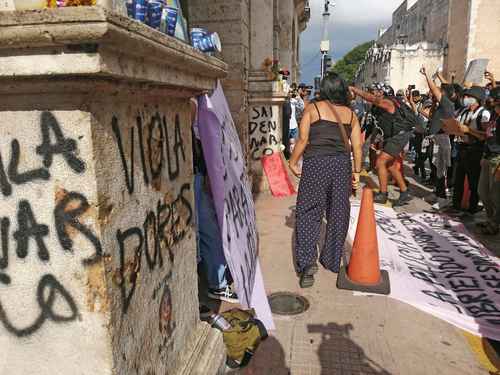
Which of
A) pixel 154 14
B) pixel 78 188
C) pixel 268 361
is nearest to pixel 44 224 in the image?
pixel 78 188

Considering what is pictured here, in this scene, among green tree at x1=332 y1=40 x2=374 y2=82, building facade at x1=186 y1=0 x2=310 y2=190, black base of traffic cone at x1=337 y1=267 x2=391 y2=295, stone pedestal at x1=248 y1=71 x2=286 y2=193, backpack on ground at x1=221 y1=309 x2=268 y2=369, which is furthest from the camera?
green tree at x1=332 y1=40 x2=374 y2=82

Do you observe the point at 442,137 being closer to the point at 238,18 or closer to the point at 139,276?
the point at 238,18

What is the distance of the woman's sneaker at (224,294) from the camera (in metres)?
3.30

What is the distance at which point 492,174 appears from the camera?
489 centimetres

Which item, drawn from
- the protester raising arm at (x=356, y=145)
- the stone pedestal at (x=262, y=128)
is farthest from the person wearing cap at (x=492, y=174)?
the stone pedestal at (x=262, y=128)

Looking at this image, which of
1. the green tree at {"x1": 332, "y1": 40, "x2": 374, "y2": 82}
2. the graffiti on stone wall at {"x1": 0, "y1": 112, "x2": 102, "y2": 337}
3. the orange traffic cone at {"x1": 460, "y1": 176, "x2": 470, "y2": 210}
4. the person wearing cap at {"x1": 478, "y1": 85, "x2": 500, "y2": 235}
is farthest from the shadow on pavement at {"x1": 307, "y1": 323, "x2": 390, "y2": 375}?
the green tree at {"x1": 332, "y1": 40, "x2": 374, "y2": 82}

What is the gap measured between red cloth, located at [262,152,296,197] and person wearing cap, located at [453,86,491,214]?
9.20ft

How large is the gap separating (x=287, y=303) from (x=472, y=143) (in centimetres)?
415

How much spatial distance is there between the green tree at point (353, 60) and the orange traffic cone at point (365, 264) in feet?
294

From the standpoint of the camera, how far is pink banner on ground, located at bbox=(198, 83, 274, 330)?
8.05 ft

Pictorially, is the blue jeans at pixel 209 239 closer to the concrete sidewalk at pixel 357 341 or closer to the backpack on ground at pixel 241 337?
the backpack on ground at pixel 241 337

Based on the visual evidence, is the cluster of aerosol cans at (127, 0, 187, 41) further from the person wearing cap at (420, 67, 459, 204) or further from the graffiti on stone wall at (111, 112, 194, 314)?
the person wearing cap at (420, 67, 459, 204)

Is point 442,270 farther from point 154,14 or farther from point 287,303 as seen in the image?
point 154,14

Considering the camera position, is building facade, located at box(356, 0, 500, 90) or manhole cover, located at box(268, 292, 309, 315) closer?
manhole cover, located at box(268, 292, 309, 315)
